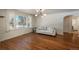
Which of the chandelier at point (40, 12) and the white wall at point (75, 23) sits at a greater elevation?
the chandelier at point (40, 12)

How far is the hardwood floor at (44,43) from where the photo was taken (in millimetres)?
2150

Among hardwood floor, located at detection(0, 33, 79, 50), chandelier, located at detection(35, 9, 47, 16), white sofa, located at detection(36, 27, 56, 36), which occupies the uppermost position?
chandelier, located at detection(35, 9, 47, 16)

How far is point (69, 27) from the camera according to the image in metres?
2.19

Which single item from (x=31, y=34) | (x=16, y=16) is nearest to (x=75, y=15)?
(x=31, y=34)

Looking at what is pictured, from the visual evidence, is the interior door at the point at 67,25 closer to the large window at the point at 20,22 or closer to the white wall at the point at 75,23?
the white wall at the point at 75,23

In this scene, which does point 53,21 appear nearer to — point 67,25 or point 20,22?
point 67,25

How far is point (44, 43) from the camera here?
219 cm

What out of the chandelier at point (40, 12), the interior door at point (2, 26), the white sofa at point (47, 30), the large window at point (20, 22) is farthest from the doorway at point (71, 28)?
the interior door at point (2, 26)

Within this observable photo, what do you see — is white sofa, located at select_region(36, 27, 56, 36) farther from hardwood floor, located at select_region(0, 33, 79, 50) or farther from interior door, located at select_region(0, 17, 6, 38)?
interior door, located at select_region(0, 17, 6, 38)

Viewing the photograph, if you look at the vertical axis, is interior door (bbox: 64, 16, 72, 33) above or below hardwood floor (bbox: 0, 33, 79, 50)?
above

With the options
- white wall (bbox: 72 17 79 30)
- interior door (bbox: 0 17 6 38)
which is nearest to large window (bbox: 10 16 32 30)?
interior door (bbox: 0 17 6 38)

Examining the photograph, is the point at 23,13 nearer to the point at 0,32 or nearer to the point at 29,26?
the point at 29,26

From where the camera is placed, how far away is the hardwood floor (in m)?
2.15
